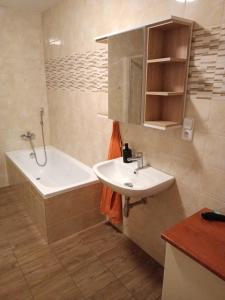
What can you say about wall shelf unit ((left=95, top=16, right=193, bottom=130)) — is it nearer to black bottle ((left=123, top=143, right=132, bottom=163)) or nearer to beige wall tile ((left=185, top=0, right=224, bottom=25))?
beige wall tile ((left=185, top=0, right=224, bottom=25))

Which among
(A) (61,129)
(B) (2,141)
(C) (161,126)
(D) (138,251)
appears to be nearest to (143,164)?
(C) (161,126)

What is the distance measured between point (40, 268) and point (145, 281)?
2.94 feet

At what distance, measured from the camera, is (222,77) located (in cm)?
128

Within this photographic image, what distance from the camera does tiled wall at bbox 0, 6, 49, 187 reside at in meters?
3.01

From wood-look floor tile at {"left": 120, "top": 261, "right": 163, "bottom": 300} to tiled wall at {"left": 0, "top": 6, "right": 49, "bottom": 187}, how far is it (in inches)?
95.9

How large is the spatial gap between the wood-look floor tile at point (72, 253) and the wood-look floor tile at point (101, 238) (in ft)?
0.21

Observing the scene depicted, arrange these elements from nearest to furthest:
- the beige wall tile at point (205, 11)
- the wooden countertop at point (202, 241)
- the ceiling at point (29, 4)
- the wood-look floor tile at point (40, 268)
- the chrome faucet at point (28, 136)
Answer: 1. the wooden countertop at point (202, 241)
2. the beige wall tile at point (205, 11)
3. the wood-look floor tile at point (40, 268)
4. the ceiling at point (29, 4)
5. the chrome faucet at point (28, 136)

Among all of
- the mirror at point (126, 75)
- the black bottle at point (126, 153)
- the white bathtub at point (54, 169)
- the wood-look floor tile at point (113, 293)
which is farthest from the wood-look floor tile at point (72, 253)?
the mirror at point (126, 75)

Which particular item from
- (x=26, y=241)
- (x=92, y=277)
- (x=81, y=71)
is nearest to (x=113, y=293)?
(x=92, y=277)

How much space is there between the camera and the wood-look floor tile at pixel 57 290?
168 centimetres

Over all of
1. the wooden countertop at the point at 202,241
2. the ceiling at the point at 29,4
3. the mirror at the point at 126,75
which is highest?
the ceiling at the point at 29,4

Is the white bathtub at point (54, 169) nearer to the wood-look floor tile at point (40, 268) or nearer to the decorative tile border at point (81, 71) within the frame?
the wood-look floor tile at point (40, 268)

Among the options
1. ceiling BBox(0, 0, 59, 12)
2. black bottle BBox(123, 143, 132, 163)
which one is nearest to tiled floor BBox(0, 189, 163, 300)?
black bottle BBox(123, 143, 132, 163)

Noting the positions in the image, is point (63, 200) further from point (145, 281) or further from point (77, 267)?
point (145, 281)
